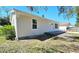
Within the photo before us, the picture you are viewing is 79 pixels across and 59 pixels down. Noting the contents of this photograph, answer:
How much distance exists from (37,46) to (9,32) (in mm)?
961

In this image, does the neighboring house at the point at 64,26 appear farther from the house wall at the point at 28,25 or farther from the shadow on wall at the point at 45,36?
the house wall at the point at 28,25

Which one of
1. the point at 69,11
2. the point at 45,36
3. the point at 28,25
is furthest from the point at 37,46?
the point at 69,11

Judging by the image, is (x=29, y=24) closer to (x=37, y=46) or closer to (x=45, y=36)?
(x=45, y=36)

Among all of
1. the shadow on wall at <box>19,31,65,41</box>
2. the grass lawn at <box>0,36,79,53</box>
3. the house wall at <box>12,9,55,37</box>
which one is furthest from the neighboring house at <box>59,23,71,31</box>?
the grass lawn at <box>0,36,79,53</box>

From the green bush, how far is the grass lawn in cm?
13

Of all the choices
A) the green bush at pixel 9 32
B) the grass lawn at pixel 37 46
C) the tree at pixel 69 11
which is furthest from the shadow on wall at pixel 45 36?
the tree at pixel 69 11

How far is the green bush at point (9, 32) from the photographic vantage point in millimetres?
4962

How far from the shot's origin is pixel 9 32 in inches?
197

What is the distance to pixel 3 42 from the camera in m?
4.99

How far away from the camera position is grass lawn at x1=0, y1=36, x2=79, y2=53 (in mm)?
4918
